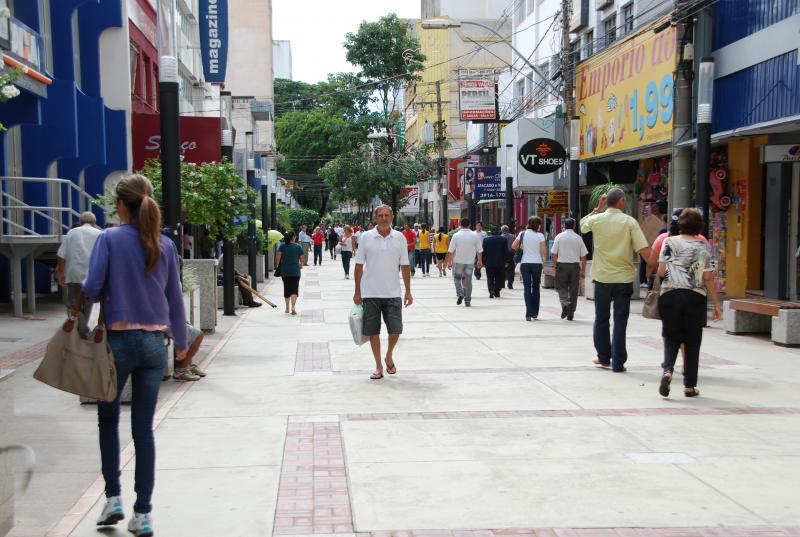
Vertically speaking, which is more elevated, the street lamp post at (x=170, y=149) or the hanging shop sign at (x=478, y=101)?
the hanging shop sign at (x=478, y=101)

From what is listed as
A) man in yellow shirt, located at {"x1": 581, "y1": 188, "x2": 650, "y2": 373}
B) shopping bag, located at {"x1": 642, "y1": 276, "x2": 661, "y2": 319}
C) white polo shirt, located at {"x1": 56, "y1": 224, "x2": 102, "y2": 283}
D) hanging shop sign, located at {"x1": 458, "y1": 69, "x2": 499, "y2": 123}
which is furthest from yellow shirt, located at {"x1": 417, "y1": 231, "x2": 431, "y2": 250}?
shopping bag, located at {"x1": 642, "y1": 276, "x2": 661, "y2": 319}

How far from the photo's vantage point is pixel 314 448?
21.5 ft

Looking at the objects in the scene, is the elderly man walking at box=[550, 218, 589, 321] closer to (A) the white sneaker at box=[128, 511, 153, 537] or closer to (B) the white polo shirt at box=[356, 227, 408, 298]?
(B) the white polo shirt at box=[356, 227, 408, 298]

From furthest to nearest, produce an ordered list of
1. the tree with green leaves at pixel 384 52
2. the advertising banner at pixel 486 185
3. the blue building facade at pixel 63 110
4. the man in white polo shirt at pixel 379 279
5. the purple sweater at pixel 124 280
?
1. the tree with green leaves at pixel 384 52
2. the advertising banner at pixel 486 185
3. the blue building facade at pixel 63 110
4. the man in white polo shirt at pixel 379 279
5. the purple sweater at pixel 124 280

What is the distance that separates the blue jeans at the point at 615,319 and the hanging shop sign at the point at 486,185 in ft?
82.5

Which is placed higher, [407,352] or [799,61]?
[799,61]

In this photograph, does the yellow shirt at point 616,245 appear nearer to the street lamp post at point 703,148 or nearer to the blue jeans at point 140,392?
the street lamp post at point 703,148

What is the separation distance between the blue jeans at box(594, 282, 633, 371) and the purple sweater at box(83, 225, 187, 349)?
6044 mm

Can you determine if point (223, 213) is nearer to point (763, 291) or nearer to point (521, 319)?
point (521, 319)

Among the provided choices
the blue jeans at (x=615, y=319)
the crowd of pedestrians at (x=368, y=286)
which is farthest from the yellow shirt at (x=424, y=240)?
the blue jeans at (x=615, y=319)

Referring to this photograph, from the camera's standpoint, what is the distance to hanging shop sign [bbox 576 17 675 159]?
19188 millimetres

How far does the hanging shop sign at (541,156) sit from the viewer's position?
2589 cm

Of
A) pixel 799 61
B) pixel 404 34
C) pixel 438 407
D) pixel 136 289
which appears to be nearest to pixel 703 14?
pixel 799 61

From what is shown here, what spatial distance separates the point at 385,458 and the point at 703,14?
14.3 meters
